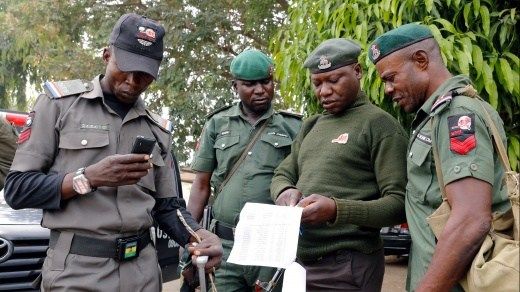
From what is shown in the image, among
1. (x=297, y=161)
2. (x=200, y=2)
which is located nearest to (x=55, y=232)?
(x=297, y=161)

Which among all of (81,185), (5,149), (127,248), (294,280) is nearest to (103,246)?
(127,248)

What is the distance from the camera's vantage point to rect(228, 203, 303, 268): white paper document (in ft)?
9.09

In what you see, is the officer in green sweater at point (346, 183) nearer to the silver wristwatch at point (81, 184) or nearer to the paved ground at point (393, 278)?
the silver wristwatch at point (81, 184)

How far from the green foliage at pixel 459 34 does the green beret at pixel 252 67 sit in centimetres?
39

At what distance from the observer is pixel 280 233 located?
281cm

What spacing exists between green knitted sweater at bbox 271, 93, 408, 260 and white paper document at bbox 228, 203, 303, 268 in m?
0.22

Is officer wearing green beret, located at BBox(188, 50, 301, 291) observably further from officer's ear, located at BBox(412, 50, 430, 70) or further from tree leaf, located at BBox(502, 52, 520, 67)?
officer's ear, located at BBox(412, 50, 430, 70)

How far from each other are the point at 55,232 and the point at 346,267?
1293mm

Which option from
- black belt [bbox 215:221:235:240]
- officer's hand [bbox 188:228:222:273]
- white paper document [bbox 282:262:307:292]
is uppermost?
officer's hand [bbox 188:228:222:273]

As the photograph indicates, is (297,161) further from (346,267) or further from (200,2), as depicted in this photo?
(200,2)

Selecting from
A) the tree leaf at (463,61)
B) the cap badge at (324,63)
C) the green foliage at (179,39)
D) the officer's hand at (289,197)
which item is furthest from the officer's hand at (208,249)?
the green foliage at (179,39)

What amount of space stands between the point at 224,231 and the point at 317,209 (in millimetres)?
1089

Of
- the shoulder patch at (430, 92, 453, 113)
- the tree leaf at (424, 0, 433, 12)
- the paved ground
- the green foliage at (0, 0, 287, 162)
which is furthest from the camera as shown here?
the green foliage at (0, 0, 287, 162)

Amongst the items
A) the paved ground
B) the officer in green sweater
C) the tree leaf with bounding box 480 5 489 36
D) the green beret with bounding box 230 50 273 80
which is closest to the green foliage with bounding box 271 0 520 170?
the tree leaf with bounding box 480 5 489 36
